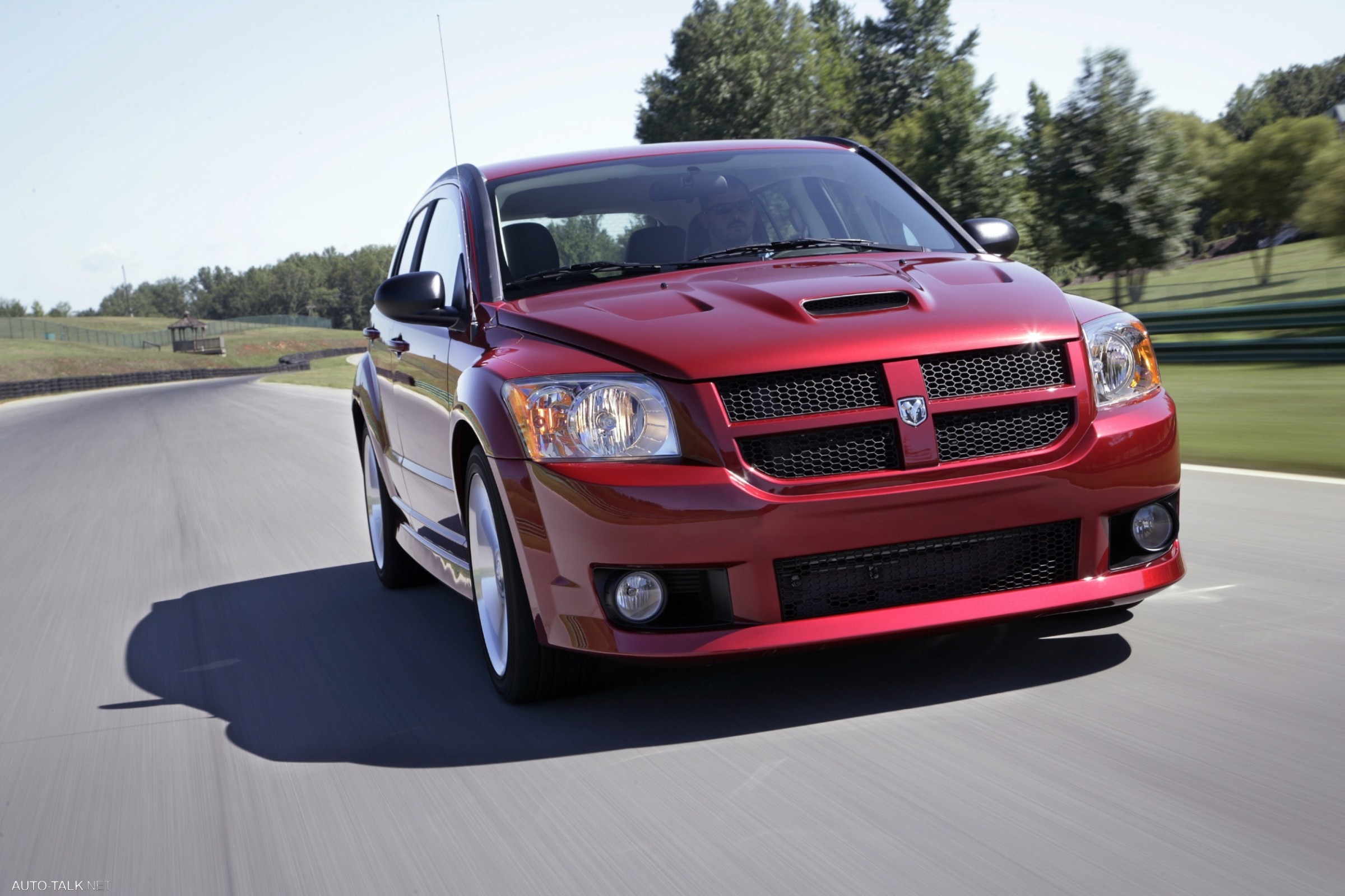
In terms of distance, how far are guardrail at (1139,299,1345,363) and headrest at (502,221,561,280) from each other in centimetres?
1293

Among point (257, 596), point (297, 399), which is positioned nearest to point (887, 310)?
point (257, 596)

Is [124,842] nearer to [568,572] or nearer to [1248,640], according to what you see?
[568,572]

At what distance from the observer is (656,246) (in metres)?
4.92

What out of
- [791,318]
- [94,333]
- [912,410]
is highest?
[791,318]

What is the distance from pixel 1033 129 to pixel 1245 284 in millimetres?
16501

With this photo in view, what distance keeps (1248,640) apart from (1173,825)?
160 cm

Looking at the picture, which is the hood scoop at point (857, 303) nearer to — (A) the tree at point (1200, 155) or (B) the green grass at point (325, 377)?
(B) the green grass at point (325, 377)

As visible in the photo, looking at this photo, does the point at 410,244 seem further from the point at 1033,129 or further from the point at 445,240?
the point at 1033,129

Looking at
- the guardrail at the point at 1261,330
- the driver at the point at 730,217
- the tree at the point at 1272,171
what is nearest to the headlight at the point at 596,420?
the driver at the point at 730,217

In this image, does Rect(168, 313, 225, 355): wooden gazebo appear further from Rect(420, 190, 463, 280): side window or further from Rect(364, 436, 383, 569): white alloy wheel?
Rect(420, 190, 463, 280): side window

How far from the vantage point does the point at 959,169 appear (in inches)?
2219

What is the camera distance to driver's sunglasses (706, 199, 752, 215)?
5.11 metres

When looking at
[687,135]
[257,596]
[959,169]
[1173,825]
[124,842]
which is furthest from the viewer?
[687,135]

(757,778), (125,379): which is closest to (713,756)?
(757,778)
